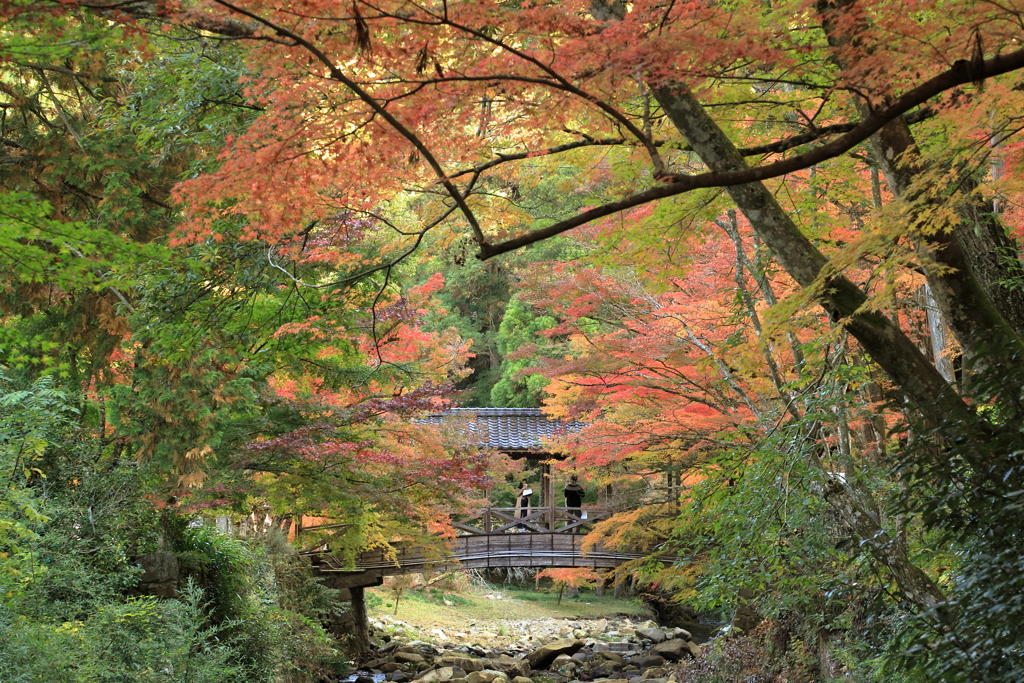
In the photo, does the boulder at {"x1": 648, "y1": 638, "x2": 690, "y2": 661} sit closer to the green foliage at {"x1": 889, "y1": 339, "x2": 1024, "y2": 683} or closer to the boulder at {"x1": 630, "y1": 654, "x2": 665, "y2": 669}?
the boulder at {"x1": 630, "y1": 654, "x2": 665, "y2": 669}

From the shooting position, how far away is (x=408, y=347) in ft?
33.2

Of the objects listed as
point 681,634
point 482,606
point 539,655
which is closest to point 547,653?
point 539,655

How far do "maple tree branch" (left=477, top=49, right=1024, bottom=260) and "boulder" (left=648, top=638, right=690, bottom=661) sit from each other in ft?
35.6

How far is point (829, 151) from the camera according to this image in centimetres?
279

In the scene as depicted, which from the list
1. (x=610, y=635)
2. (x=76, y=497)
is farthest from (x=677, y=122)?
(x=610, y=635)

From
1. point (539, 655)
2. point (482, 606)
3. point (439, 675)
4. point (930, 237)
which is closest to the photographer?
point (930, 237)

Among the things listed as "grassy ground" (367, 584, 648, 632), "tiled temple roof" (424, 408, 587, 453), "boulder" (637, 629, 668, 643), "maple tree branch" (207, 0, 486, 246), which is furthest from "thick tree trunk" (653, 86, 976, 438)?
"grassy ground" (367, 584, 648, 632)

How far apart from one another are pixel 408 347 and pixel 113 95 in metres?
4.52

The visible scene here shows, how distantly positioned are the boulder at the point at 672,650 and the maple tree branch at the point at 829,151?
10.9 m

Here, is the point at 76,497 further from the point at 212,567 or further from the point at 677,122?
the point at 677,122

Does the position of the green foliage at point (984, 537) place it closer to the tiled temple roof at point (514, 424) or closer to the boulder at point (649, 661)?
the boulder at point (649, 661)

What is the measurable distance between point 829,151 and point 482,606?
16.9 meters

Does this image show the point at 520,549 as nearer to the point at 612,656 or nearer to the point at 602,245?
the point at 612,656

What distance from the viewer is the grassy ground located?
1672 cm
